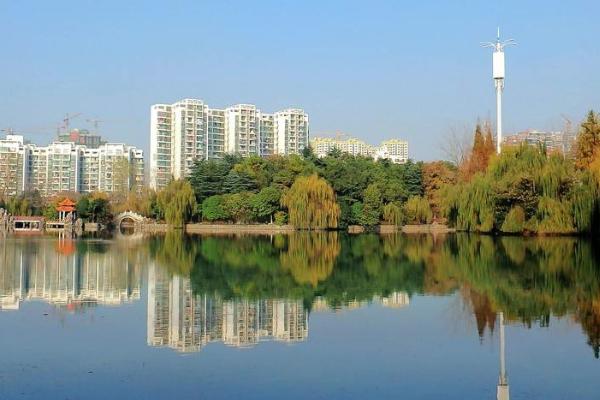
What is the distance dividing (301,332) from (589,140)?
27913 mm

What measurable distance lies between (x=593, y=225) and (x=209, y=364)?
2452 centimetres

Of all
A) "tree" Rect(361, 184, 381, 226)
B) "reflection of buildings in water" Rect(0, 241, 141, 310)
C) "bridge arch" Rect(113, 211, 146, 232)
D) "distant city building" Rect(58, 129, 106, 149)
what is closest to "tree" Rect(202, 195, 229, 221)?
"bridge arch" Rect(113, 211, 146, 232)

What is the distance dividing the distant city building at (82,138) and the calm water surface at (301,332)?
9670cm

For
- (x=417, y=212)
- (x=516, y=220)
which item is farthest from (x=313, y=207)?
(x=516, y=220)

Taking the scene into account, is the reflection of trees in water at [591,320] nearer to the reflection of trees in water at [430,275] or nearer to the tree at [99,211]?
the reflection of trees in water at [430,275]

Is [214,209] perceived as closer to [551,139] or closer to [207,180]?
[207,180]

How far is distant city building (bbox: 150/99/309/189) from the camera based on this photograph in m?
75.2

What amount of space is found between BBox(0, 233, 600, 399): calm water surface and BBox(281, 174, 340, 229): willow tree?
2501cm

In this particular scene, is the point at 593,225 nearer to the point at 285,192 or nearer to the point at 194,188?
the point at 285,192

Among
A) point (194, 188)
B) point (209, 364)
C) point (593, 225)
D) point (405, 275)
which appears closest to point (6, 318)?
point (209, 364)

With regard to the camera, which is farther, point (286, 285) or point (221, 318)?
point (286, 285)

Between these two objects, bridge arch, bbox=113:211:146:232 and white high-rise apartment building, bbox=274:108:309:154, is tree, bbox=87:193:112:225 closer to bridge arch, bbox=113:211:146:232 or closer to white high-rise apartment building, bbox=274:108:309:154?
bridge arch, bbox=113:211:146:232

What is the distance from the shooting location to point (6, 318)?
9.94 metres

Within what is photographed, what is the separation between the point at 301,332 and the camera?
349 inches
